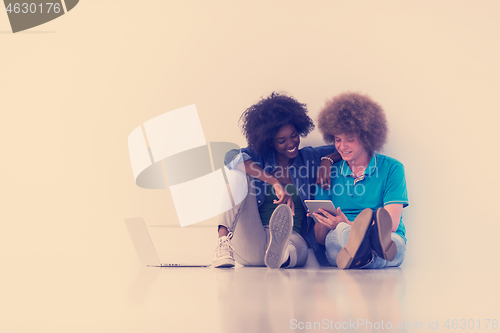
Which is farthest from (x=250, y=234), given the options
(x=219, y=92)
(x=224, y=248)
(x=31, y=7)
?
(x=31, y=7)

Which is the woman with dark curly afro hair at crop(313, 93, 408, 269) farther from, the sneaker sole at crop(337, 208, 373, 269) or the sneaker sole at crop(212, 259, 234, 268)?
the sneaker sole at crop(212, 259, 234, 268)

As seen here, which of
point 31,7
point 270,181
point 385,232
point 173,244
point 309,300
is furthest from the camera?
point 31,7

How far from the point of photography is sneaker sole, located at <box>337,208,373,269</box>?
1.60m

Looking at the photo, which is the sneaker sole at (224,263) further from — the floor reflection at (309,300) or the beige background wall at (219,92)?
the beige background wall at (219,92)

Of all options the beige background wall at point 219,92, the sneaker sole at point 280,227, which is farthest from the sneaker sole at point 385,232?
the beige background wall at point 219,92

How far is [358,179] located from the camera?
2014 millimetres

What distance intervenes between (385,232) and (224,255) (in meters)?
0.81

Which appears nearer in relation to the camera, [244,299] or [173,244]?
[244,299]

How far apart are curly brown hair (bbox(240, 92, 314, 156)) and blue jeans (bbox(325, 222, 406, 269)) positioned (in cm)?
61

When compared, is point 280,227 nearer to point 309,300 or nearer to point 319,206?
point 319,206

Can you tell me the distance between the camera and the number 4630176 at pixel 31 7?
271cm

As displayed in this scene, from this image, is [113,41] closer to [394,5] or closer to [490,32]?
[394,5]

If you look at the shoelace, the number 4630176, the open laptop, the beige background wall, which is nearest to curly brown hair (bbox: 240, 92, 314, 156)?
the beige background wall

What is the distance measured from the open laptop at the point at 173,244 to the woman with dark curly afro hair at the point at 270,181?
17.7 inches
